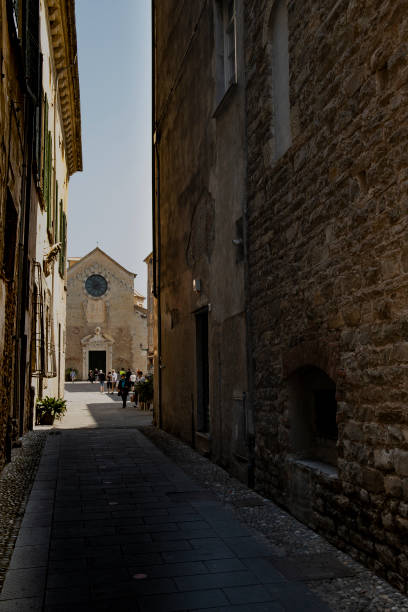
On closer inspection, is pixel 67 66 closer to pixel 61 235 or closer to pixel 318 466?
pixel 61 235

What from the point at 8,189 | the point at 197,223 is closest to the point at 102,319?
the point at 197,223

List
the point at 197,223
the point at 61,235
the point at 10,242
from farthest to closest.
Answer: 1. the point at 61,235
2. the point at 197,223
3. the point at 10,242

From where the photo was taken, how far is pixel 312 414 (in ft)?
18.0

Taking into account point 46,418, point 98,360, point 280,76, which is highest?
point 280,76

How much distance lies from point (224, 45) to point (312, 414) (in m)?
5.62

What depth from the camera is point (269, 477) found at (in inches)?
240

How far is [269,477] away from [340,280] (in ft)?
8.42

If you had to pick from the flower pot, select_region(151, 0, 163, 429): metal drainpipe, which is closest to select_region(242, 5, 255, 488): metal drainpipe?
select_region(151, 0, 163, 429): metal drainpipe

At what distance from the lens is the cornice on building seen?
1516 cm

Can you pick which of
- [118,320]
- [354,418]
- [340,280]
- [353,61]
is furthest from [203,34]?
[118,320]

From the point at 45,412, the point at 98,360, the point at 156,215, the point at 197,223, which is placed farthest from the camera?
the point at 98,360

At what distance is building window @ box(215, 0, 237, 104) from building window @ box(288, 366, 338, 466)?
4402 millimetres

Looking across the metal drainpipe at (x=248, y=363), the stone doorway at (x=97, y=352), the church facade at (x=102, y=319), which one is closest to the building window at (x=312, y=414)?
the metal drainpipe at (x=248, y=363)

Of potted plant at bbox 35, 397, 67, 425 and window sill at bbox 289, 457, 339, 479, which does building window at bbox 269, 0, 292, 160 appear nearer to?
window sill at bbox 289, 457, 339, 479
